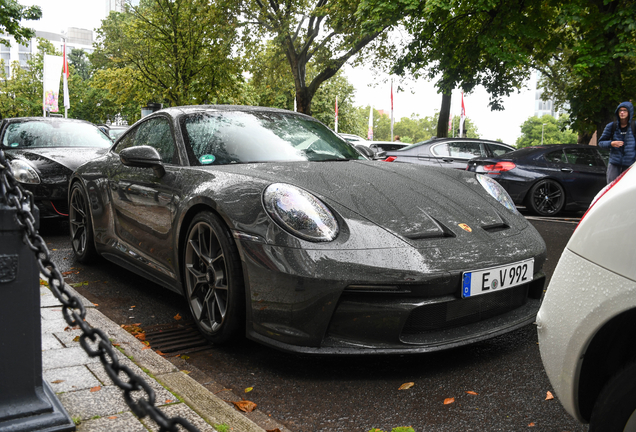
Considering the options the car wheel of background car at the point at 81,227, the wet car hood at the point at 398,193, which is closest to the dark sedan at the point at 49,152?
the car wheel of background car at the point at 81,227

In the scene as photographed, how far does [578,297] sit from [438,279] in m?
1.06

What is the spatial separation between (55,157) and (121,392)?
18.5ft

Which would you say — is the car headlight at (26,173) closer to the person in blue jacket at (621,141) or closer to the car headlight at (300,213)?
the car headlight at (300,213)

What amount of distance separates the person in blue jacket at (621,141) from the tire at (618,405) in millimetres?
A: 8683

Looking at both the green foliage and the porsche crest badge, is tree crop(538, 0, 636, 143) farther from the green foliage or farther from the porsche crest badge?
the green foliage

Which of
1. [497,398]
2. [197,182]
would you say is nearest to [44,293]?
[197,182]

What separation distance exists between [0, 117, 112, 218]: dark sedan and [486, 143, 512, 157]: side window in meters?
7.43

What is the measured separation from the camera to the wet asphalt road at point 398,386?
2500 mm

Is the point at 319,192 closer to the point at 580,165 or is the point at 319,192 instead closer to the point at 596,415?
the point at 596,415

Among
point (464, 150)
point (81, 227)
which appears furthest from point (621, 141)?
point (81, 227)

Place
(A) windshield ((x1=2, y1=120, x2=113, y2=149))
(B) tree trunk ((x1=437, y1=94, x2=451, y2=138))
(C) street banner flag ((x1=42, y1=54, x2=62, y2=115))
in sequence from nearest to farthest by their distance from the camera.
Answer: (A) windshield ((x1=2, y1=120, x2=113, y2=149)), (B) tree trunk ((x1=437, y1=94, x2=451, y2=138)), (C) street banner flag ((x1=42, y1=54, x2=62, y2=115))

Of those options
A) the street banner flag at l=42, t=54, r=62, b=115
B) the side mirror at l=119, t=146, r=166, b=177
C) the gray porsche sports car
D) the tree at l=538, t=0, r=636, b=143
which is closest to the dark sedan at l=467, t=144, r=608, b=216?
the tree at l=538, t=0, r=636, b=143

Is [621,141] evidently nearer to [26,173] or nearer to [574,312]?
[26,173]

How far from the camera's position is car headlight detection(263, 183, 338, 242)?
2.92 metres
